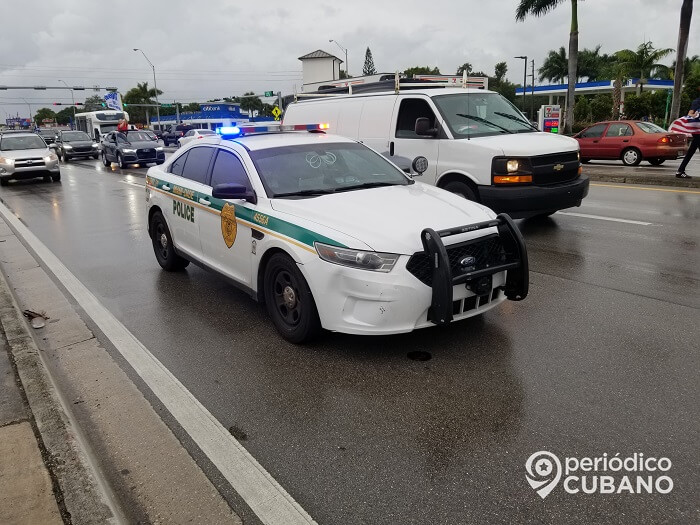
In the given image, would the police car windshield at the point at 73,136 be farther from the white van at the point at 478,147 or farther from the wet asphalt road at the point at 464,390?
the wet asphalt road at the point at 464,390

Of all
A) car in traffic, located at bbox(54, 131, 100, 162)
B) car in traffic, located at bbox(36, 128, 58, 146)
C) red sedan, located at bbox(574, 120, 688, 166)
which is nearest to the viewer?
red sedan, located at bbox(574, 120, 688, 166)

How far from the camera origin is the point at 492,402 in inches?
147

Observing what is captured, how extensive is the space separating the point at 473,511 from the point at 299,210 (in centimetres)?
269

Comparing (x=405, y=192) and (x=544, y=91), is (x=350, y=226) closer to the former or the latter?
(x=405, y=192)

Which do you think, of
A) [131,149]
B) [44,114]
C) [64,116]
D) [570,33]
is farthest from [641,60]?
[44,114]

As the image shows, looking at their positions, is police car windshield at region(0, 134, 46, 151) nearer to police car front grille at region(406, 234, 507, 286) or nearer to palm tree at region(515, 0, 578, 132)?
police car front grille at region(406, 234, 507, 286)

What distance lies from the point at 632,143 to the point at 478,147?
13265 millimetres

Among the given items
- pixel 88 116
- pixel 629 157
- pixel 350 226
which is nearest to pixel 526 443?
pixel 350 226

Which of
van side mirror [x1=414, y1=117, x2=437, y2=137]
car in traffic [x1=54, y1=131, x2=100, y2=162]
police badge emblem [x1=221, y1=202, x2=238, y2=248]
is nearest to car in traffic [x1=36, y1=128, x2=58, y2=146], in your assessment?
car in traffic [x1=54, y1=131, x2=100, y2=162]

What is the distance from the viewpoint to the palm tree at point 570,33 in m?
29.6

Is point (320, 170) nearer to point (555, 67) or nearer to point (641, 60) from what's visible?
point (641, 60)

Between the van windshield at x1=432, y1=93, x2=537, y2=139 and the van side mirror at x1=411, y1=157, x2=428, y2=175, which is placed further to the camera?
the van windshield at x1=432, y1=93, x2=537, y2=139

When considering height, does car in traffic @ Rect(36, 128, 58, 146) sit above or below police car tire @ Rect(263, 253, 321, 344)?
above

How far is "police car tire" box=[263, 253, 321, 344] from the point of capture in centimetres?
443
